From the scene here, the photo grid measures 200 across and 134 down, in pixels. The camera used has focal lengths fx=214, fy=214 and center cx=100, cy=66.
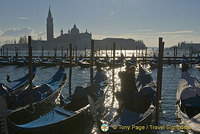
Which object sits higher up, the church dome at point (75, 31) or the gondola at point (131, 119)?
the church dome at point (75, 31)

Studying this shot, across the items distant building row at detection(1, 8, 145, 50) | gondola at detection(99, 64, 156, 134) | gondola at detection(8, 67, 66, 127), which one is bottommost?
gondola at detection(8, 67, 66, 127)

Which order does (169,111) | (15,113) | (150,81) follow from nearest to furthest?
(15,113)
(169,111)
(150,81)

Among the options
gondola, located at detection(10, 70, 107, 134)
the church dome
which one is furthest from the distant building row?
gondola, located at detection(10, 70, 107, 134)

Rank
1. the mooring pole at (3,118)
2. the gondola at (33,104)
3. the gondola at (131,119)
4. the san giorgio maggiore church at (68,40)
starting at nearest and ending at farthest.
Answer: the mooring pole at (3,118)
the gondola at (131,119)
the gondola at (33,104)
the san giorgio maggiore church at (68,40)

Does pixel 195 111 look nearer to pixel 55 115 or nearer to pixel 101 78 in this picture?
pixel 55 115

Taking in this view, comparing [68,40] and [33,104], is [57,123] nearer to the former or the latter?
[33,104]

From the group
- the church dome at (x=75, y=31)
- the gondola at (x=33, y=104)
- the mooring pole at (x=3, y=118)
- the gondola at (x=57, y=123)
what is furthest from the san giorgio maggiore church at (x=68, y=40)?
the mooring pole at (x=3, y=118)

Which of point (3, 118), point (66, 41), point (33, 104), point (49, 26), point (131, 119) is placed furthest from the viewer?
point (49, 26)

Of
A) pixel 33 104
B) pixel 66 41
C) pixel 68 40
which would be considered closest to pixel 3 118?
pixel 33 104

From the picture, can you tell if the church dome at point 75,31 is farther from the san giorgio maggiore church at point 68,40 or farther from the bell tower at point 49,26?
the bell tower at point 49,26

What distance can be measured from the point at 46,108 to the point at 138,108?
502 cm

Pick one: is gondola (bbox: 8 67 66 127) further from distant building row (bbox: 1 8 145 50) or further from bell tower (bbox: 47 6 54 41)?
bell tower (bbox: 47 6 54 41)

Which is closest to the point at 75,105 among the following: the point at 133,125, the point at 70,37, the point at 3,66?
the point at 133,125

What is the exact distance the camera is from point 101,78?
1404cm
